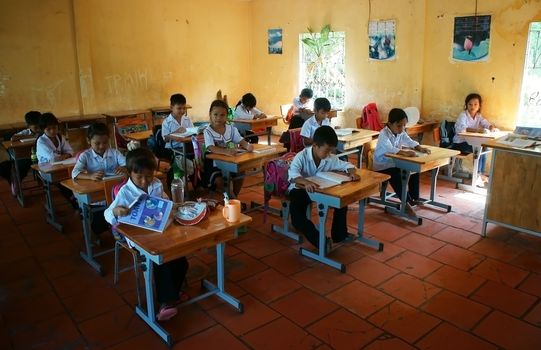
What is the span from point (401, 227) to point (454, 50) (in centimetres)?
306

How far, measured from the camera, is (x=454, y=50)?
614 cm

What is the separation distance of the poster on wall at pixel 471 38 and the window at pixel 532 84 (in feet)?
1.62

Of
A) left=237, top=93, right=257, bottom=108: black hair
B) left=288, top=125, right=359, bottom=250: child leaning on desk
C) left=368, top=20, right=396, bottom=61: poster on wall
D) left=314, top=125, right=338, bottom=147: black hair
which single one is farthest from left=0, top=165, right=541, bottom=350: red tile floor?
left=368, top=20, right=396, bottom=61: poster on wall

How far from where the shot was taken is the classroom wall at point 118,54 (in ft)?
21.8

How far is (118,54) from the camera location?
756 centimetres

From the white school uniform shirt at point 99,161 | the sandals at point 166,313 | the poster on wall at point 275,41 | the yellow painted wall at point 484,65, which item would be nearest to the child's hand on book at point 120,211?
the sandals at point 166,313

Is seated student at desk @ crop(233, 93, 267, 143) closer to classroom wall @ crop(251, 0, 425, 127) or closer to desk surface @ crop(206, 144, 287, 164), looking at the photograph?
classroom wall @ crop(251, 0, 425, 127)

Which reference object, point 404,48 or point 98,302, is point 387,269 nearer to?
point 98,302

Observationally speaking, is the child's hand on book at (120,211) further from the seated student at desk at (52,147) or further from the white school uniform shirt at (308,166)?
the seated student at desk at (52,147)

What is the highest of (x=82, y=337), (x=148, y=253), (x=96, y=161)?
(x=96, y=161)

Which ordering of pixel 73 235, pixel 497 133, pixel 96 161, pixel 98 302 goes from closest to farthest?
pixel 98 302, pixel 96 161, pixel 73 235, pixel 497 133

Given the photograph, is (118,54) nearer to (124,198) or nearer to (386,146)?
(386,146)

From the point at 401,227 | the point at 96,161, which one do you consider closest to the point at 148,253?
the point at 96,161

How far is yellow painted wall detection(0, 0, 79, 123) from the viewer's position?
6.52 metres
